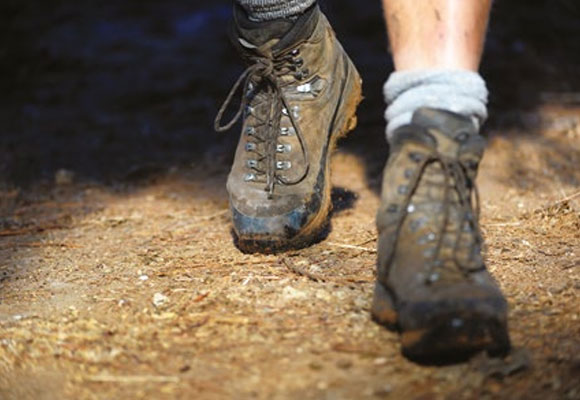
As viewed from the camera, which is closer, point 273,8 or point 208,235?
point 273,8

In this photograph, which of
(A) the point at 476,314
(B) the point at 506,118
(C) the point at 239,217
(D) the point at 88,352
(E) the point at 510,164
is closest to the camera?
(A) the point at 476,314

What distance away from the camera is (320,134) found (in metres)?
1.80

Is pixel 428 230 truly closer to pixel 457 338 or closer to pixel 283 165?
pixel 457 338

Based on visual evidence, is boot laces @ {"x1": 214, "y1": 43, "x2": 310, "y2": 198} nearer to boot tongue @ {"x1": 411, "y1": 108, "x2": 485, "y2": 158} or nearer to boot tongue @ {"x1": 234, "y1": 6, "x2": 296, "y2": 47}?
boot tongue @ {"x1": 234, "y1": 6, "x2": 296, "y2": 47}

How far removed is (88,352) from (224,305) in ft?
0.86

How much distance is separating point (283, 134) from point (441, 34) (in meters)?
0.43

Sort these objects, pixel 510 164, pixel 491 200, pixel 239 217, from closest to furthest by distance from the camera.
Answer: pixel 239 217, pixel 491 200, pixel 510 164

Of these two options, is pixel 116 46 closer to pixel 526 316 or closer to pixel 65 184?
pixel 65 184

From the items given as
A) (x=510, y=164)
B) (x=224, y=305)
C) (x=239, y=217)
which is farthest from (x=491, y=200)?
(x=224, y=305)

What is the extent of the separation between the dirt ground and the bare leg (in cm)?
42

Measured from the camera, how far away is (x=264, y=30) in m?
1.73

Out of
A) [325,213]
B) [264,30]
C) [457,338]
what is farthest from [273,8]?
[457,338]

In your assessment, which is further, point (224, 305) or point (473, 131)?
point (224, 305)

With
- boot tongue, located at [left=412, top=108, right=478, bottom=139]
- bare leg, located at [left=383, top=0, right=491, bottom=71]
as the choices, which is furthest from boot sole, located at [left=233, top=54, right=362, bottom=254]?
boot tongue, located at [left=412, top=108, right=478, bottom=139]
